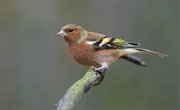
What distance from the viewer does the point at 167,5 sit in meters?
8.38

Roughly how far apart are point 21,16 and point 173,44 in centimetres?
345

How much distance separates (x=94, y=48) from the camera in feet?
21.4

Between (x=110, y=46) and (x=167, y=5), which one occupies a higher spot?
(x=167, y=5)

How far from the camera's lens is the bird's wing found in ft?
21.6

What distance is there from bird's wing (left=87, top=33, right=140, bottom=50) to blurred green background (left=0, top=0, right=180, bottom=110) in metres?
1.57

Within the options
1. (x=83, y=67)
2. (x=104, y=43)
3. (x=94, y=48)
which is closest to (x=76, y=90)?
(x=94, y=48)

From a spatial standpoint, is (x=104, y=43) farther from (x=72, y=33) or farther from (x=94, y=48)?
(x=72, y=33)

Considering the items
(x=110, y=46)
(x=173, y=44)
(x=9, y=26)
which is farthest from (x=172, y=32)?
(x=9, y=26)

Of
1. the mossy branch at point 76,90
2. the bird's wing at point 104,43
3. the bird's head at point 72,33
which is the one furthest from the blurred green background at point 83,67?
the mossy branch at point 76,90

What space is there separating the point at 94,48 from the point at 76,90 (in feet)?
9.50

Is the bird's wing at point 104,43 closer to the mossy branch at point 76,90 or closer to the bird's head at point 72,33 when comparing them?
the bird's head at point 72,33

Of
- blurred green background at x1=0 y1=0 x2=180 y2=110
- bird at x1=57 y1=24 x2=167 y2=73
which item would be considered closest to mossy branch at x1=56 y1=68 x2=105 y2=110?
bird at x1=57 y1=24 x2=167 y2=73

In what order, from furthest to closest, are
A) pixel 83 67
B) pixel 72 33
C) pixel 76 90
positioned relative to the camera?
pixel 83 67, pixel 72 33, pixel 76 90

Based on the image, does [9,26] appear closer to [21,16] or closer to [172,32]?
[21,16]
